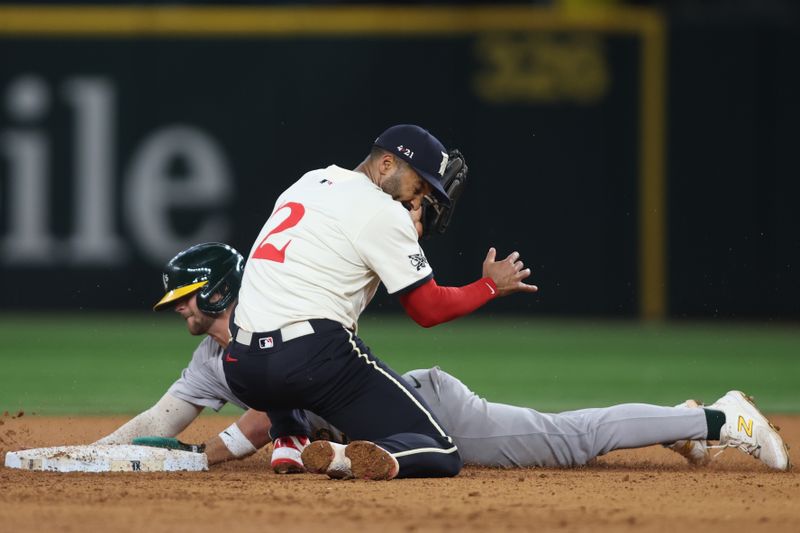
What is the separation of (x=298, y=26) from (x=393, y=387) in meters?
10.2

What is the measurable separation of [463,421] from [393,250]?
2.80 feet

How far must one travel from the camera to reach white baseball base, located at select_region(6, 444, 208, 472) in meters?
5.61

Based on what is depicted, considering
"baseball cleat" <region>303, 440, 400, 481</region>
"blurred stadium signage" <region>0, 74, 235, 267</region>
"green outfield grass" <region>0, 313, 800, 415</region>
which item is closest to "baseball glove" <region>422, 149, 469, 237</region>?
"baseball cleat" <region>303, 440, 400, 481</region>

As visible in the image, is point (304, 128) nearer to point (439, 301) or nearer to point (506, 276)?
point (506, 276)

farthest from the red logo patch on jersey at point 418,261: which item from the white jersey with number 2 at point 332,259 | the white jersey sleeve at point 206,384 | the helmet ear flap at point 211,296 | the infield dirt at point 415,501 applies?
the white jersey sleeve at point 206,384

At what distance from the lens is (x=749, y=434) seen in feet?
18.9

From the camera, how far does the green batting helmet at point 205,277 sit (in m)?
5.94

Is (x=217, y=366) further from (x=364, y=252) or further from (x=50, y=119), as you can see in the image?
(x=50, y=119)

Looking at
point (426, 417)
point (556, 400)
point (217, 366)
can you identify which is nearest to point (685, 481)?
point (426, 417)

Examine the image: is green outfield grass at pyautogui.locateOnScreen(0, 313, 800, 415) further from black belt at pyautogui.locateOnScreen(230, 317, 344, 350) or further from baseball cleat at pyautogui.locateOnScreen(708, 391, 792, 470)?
black belt at pyautogui.locateOnScreen(230, 317, 344, 350)

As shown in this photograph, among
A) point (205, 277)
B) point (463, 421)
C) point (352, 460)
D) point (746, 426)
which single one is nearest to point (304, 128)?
point (205, 277)

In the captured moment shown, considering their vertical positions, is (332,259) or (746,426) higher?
(332,259)

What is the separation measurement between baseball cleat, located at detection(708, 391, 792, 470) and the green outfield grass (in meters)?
2.58

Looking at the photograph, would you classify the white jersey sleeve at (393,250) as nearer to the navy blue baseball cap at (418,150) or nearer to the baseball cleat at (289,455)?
the navy blue baseball cap at (418,150)
